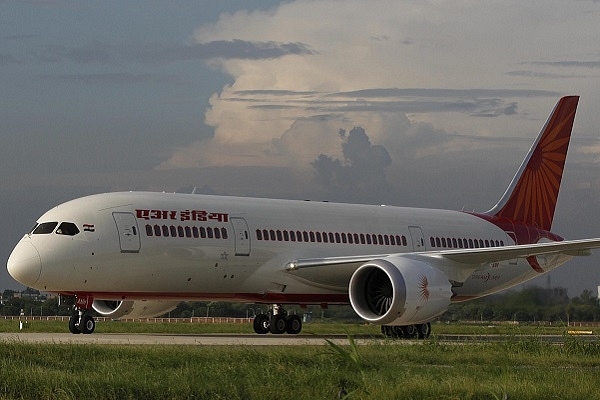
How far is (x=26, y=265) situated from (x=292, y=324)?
8.93 metres

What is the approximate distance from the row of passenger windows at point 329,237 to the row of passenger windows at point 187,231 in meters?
1.51

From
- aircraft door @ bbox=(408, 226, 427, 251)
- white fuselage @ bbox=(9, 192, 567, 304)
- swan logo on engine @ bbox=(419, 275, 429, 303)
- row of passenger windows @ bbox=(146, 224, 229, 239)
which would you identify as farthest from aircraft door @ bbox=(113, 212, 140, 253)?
aircraft door @ bbox=(408, 226, 427, 251)

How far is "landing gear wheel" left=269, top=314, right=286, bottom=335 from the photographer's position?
32562mm

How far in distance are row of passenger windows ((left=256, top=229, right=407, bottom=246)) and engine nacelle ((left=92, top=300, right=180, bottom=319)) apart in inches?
137

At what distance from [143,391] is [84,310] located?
1519cm

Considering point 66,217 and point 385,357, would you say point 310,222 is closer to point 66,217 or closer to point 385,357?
point 66,217

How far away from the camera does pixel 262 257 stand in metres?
31.0

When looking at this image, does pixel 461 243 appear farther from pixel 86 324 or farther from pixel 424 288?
pixel 86 324

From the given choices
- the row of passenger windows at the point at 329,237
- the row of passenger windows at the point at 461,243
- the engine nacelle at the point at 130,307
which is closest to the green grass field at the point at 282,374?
the row of passenger windows at the point at 329,237

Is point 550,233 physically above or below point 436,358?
above

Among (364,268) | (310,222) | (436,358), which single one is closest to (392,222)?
(310,222)

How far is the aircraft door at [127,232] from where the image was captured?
2783 centimetres

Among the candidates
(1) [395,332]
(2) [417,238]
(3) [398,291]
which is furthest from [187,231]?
(2) [417,238]

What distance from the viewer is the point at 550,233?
4097cm
